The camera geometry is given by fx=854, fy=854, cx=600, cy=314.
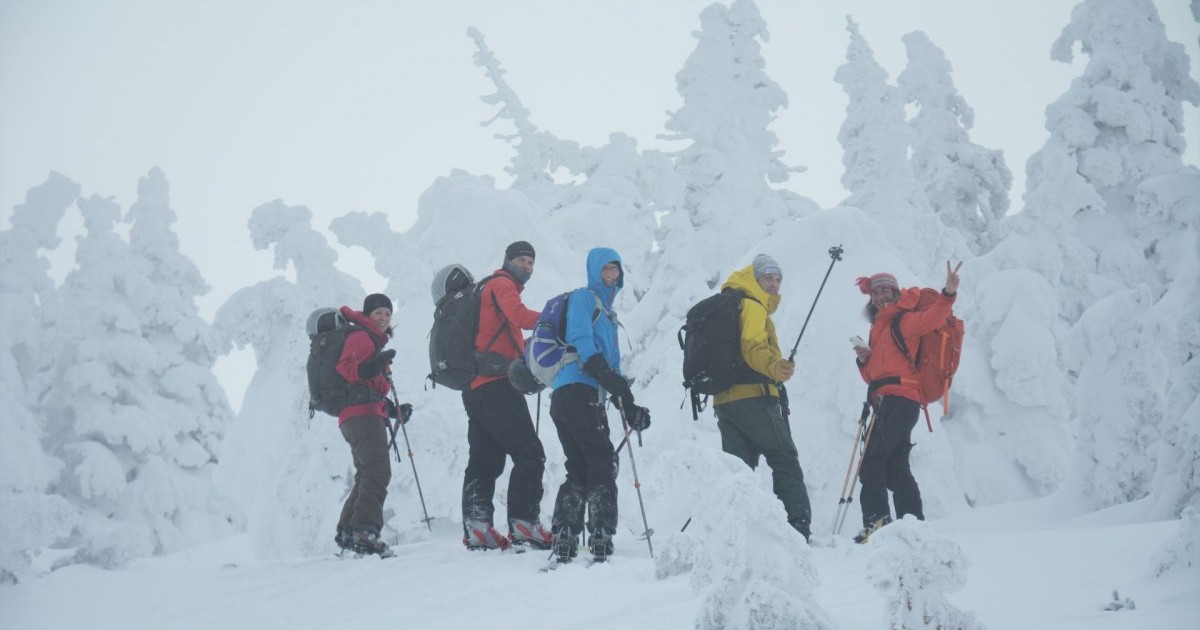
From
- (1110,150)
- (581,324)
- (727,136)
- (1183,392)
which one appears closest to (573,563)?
(581,324)

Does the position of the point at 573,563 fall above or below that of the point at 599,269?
below

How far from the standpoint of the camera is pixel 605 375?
615cm

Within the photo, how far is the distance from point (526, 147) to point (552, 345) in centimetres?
2809

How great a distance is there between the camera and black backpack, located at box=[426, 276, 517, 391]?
22.7ft

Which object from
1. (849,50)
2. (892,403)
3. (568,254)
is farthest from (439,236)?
(849,50)

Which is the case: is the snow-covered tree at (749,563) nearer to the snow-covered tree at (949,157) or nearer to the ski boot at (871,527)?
the ski boot at (871,527)

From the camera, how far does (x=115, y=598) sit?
6895 mm

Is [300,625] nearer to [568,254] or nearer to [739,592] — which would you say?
[739,592]

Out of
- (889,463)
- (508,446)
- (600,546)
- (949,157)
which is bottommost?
(600,546)

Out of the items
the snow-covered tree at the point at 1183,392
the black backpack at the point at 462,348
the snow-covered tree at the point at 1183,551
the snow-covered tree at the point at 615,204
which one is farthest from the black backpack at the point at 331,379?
the snow-covered tree at the point at 615,204

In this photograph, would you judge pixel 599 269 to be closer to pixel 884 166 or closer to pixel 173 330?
pixel 884 166

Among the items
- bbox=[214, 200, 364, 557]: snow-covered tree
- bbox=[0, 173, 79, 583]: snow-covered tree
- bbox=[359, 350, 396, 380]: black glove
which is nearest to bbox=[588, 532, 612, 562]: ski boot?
bbox=[359, 350, 396, 380]: black glove

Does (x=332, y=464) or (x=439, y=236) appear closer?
(x=332, y=464)

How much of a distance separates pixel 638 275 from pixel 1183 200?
15774 millimetres
